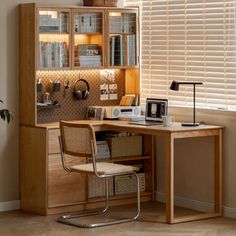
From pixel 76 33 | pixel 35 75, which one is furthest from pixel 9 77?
pixel 76 33

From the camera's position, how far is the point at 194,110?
21.1 ft

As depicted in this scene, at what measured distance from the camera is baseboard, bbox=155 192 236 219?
6.35m

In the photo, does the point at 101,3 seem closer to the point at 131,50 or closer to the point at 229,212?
the point at 131,50

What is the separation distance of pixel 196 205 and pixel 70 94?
5.13 feet

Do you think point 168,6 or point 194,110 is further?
point 168,6

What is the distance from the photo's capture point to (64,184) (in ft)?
21.3

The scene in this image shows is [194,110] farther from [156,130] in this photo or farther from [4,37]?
[4,37]

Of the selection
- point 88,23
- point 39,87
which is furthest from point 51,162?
point 88,23

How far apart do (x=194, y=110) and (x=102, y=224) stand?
4.25 ft

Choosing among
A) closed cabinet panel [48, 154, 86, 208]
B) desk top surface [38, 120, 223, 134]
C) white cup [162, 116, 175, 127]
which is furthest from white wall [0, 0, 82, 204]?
white cup [162, 116, 175, 127]

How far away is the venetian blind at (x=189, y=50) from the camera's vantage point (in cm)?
637

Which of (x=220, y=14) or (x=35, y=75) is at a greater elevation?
(x=220, y=14)

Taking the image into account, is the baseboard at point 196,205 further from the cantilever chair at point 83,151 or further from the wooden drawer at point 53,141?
the wooden drawer at point 53,141

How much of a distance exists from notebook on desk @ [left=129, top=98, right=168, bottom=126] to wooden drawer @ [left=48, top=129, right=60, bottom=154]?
0.72 metres
